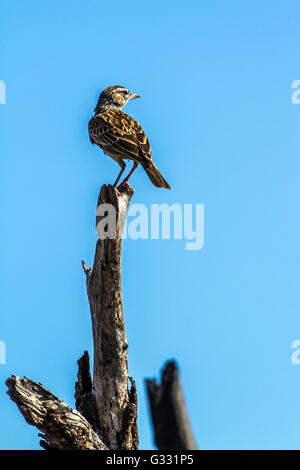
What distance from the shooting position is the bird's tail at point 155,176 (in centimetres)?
1070

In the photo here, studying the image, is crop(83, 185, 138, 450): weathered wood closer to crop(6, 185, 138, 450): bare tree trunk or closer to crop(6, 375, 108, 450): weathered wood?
crop(6, 185, 138, 450): bare tree trunk

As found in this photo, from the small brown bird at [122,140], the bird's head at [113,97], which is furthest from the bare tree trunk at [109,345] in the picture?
the bird's head at [113,97]

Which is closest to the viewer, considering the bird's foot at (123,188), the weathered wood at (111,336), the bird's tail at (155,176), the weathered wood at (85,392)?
the weathered wood at (111,336)

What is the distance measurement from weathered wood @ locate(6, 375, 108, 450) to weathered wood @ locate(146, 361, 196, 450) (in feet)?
9.59

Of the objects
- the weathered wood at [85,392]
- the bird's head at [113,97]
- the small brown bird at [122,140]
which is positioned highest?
the bird's head at [113,97]

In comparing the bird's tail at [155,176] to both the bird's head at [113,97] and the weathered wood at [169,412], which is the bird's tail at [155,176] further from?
the weathered wood at [169,412]

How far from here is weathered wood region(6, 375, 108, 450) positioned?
26.8 ft

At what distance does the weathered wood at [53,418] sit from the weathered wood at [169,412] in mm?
2922

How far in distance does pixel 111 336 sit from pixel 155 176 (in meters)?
2.96

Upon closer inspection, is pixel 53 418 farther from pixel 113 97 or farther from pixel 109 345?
pixel 113 97

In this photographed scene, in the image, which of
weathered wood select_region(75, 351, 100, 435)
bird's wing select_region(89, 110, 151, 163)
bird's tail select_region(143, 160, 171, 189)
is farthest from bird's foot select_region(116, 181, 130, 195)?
weathered wood select_region(75, 351, 100, 435)
